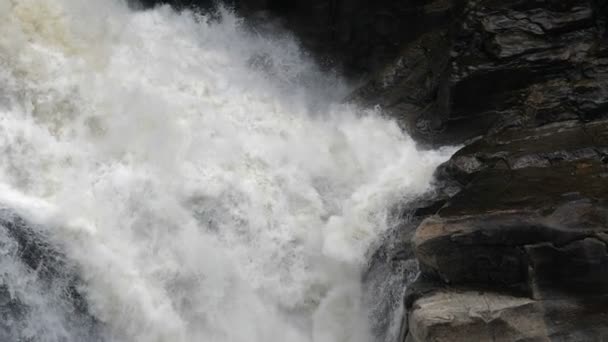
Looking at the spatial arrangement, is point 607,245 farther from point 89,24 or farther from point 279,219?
point 89,24

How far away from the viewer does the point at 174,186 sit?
1003 centimetres

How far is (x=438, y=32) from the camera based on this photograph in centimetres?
1326

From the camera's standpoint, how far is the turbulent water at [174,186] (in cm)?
870

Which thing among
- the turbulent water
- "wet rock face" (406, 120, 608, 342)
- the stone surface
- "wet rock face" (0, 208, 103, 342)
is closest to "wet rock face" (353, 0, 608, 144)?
the turbulent water

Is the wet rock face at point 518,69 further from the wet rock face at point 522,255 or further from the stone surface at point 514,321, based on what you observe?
the stone surface at point 514,321

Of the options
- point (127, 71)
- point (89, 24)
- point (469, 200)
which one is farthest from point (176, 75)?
point (469, 200)

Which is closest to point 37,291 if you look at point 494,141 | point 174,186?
point 174,186

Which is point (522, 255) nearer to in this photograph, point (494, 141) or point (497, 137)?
point (494, 141)

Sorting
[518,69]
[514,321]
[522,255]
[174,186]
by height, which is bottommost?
[514,321]

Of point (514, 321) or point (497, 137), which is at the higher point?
point (497, 137)

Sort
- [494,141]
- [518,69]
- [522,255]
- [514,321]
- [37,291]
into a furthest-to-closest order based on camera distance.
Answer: [518,69], [494,141], [37,291], [522,255], [514,321]

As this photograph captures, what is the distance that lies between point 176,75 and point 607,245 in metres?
9.00

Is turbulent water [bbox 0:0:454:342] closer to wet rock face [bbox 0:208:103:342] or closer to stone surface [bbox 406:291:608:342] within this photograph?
wet rock face [bbox 0:208:103:342]

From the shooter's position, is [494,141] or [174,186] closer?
[494,141]
